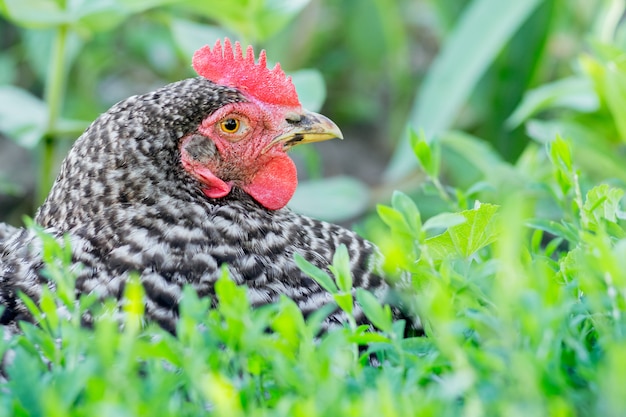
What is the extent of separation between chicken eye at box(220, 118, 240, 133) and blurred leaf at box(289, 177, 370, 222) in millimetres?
1123

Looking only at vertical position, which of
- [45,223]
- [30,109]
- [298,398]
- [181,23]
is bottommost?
[298,398]

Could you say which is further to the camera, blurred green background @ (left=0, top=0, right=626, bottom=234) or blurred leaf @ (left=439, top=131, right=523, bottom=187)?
blurred green background @ (left=0, top=0, right=626, bottom=234)

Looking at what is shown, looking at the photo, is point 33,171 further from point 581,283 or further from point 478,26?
point 581,283

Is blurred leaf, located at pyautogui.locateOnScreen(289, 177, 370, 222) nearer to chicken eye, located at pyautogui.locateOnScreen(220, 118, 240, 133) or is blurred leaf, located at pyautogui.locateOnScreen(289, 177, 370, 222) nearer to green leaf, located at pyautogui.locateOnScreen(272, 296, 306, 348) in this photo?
chicken eye, located at pyautogui.locateOnScreen(220, 118, 240, 133)

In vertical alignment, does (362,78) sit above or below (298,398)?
above

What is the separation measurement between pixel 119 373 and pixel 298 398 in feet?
0.63

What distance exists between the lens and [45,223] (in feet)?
5.57

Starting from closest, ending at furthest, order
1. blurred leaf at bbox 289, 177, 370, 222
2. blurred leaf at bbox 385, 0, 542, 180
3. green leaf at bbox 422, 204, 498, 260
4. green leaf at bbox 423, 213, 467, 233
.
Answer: green leaf at bbox 423, 213, 467, 233
green leaf at bbox 422, 204, 498, 260
blurred leaf at bbox 289, 177, 370, 222
blurred leaf at bbox 385, 0, 542, 180

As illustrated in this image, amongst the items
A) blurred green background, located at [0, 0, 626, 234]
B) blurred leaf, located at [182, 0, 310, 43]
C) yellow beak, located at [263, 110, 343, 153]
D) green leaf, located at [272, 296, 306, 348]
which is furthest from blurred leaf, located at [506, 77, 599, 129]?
green leaf, located at [272, 296, 306, 348]

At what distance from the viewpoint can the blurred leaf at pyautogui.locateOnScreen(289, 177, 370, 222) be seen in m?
2.80

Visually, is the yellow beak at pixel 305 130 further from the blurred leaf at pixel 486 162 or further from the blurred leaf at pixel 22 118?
the blurred leaf at pixel 22 118

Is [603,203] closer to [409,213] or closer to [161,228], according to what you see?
[409,213]

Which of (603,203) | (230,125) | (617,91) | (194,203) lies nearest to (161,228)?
(194,203)

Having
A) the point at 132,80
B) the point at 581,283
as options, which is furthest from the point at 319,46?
the point at 581,283
